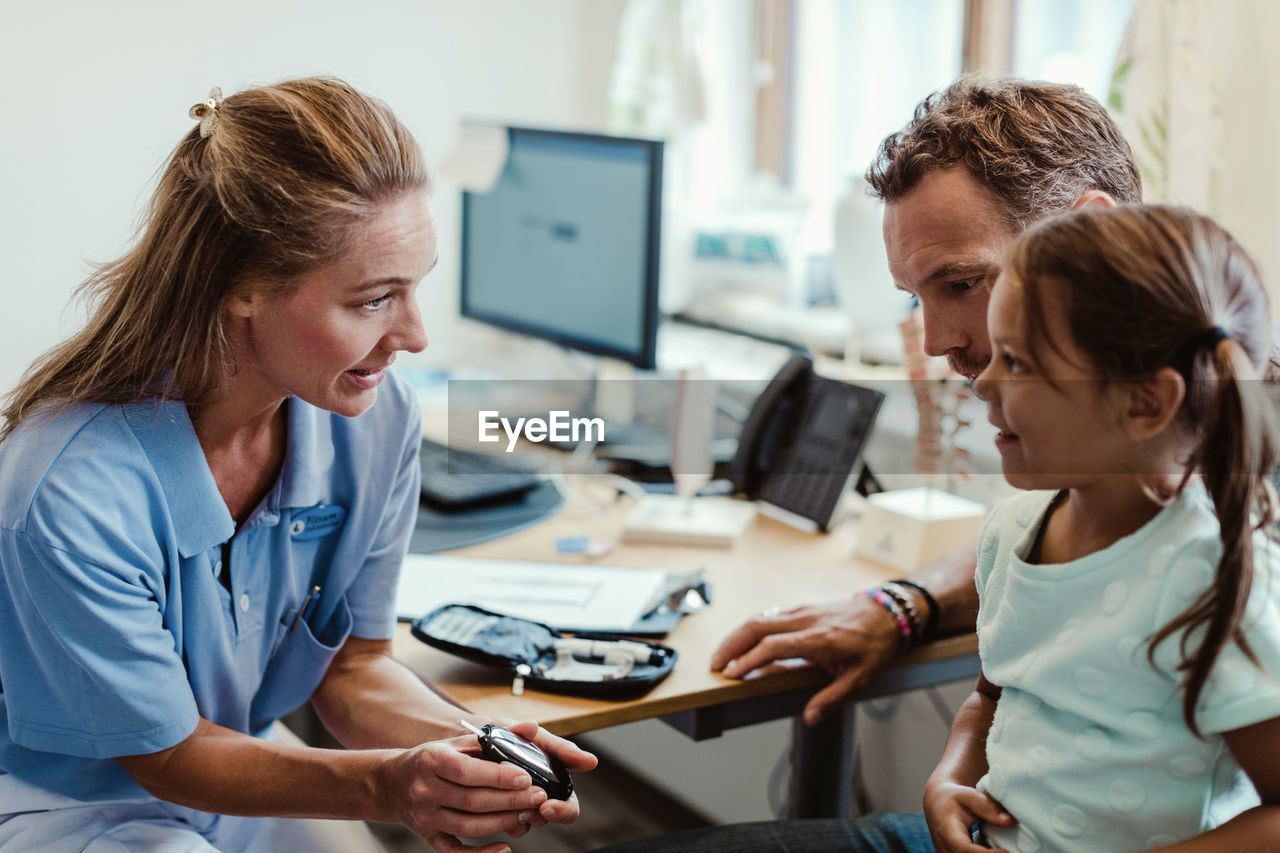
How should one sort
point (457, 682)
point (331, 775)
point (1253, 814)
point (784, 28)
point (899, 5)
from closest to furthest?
point (1253, 814) < point (331, 775) < point (457, 682) < point (899, 5) < point (784, 28)

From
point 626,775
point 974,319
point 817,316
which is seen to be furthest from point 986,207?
A: point 626,775

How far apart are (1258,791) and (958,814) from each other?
220mm

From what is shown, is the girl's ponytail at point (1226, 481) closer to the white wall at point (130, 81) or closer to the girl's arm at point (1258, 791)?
the girl's arm at point (1258, 791)

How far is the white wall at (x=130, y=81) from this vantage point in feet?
7.66

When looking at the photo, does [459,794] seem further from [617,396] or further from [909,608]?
[617,396]

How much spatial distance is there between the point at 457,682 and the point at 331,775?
222mm

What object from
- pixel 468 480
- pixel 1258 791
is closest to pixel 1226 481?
pixel 1258 791

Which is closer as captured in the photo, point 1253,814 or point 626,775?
point 1253,814

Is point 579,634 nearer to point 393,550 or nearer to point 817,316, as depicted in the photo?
point 393,550

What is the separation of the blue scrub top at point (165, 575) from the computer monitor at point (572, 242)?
0.69m

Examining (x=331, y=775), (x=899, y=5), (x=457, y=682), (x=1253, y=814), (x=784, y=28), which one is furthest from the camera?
(x=784, y=28)

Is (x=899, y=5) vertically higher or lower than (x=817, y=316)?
higher

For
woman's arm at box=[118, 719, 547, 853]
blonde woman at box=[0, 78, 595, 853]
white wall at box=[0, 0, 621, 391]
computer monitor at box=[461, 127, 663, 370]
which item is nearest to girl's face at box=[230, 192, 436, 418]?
blonde woman at box=[0, 78, 595, 853]

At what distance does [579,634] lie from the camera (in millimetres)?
1286
